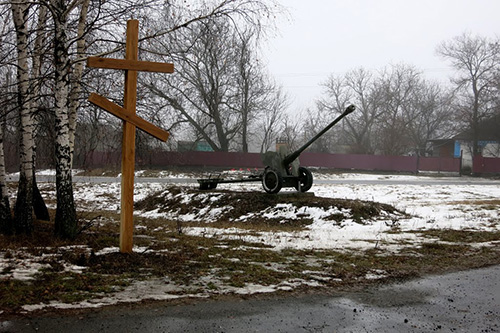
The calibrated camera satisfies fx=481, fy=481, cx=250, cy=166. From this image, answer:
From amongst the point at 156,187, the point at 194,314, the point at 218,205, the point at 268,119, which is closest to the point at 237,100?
the point at 268,119

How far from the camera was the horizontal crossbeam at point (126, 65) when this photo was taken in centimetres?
629

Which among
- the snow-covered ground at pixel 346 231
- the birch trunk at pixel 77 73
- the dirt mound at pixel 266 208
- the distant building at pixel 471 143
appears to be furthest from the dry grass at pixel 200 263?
the distant building at pixel 471 143

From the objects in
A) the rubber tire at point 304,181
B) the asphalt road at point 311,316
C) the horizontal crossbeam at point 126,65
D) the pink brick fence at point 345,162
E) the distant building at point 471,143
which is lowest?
the asphalt road at point 311,316

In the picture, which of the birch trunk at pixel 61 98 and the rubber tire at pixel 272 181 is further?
the rubber tire at pixel 272 181

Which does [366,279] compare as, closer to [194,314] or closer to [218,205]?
[194,314]

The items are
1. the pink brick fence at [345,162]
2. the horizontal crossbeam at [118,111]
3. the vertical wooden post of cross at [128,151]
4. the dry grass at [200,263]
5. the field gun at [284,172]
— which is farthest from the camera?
the pink brick fence at [345,162]

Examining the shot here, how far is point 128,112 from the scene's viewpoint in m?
6.43

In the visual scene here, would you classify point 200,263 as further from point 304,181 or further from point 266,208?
point 304,181

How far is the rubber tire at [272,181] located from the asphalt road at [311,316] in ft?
29.0

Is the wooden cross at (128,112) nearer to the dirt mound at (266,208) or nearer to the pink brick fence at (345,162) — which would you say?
the dirt mound at (266,208)

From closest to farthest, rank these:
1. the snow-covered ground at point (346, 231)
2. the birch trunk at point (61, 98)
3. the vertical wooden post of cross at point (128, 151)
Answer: the snow-covered ground at point (346, 231), the vertical wooden post of cross at point (128, 151), the birch trunk at point (61, 98)

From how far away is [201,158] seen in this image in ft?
141

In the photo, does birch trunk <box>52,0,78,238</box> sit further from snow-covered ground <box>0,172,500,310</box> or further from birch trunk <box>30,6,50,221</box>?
snow-covered ground <box>0,172,500,310</box>

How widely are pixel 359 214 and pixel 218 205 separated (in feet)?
15.1
